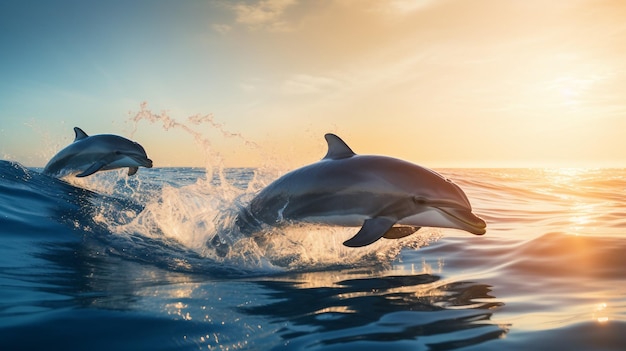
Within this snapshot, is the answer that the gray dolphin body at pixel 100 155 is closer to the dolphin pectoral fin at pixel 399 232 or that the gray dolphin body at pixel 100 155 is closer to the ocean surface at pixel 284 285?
the ocean surface at pixel 284 285

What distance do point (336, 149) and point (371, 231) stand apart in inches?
56.1

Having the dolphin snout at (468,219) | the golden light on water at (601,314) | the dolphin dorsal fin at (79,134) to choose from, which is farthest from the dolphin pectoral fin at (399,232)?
the dolphin dorsal fin at (79,134)

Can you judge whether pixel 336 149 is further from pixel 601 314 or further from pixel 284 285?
pixel 601 314

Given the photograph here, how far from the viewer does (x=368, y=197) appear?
595cm

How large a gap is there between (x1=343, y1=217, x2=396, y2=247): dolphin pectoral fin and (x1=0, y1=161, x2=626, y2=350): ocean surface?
1.33ft

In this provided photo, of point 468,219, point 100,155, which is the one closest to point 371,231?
point 468,219

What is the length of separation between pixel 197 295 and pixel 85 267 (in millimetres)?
1869

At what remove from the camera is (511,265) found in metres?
6.11

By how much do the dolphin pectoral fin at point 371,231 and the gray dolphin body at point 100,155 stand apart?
9350 millimetres

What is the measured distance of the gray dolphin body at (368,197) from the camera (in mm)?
5707

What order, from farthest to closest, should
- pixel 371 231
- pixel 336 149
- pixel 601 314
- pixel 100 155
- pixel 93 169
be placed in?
1. pixel 100 155
2. pixel 93 169
3. pixel 336 149
4. pixel 371 231
5. pixel 601 314

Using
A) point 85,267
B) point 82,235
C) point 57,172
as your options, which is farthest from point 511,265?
point 57,172

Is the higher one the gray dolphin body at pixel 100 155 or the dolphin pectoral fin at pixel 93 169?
the gray dolphin body at pixel 100 155

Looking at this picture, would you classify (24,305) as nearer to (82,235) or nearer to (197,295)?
(197,295)
